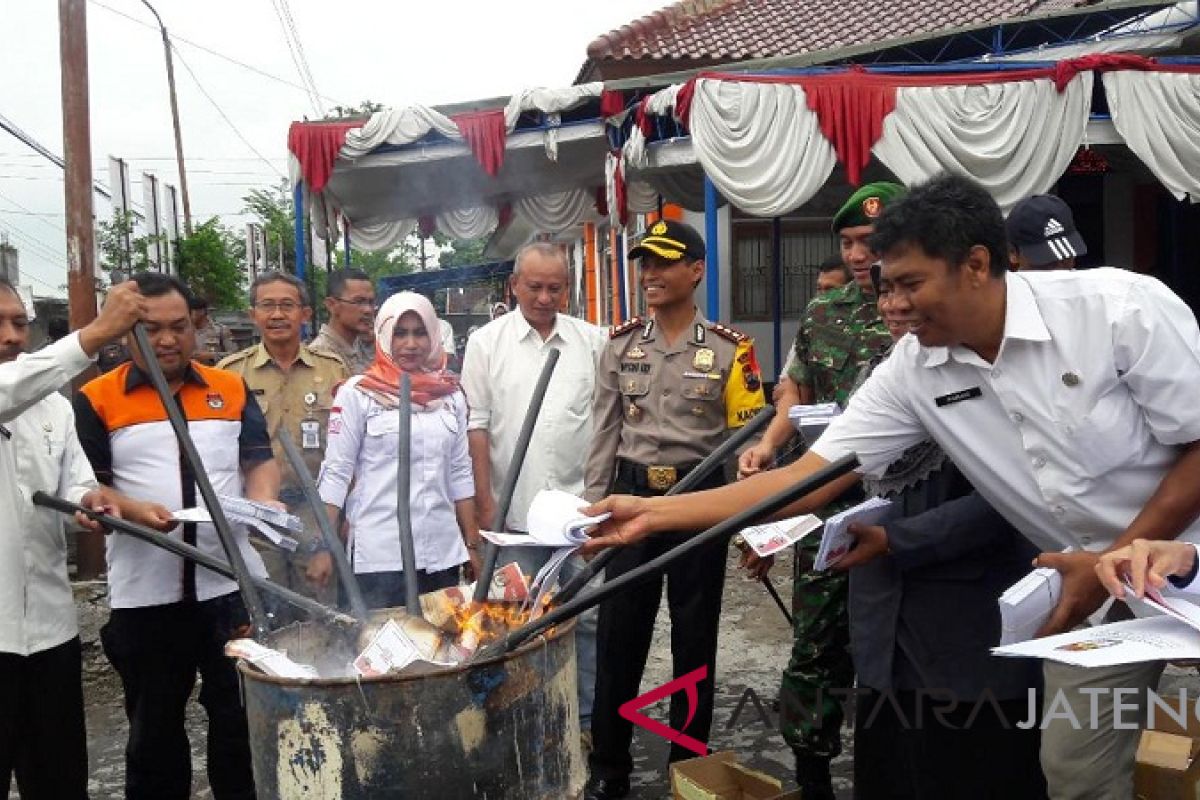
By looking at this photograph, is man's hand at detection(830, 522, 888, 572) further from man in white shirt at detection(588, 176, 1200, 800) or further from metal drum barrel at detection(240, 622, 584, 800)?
metal drum barrel at detection(240, 622, 584, 800)

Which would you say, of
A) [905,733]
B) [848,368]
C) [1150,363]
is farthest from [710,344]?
[1150,363]

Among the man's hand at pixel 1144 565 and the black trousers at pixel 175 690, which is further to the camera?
the black trousers at pixel 175 690

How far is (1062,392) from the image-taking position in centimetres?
201

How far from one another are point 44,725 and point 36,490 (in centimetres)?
68

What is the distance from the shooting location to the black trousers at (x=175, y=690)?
315 cm

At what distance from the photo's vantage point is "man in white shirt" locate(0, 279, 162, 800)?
285 cm

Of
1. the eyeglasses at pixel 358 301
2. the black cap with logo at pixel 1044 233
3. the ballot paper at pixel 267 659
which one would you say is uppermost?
the black cap with logo at pixel 1044 233

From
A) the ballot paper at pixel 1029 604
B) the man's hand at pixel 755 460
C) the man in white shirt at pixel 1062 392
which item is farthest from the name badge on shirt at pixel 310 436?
the ballot paper at pixel 1029 604

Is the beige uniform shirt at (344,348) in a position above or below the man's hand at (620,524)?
above

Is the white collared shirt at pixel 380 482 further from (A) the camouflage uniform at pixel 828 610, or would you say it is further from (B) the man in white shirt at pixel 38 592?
(A) the camouflage uniform at pixel 828 610

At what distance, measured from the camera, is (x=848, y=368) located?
337 cm

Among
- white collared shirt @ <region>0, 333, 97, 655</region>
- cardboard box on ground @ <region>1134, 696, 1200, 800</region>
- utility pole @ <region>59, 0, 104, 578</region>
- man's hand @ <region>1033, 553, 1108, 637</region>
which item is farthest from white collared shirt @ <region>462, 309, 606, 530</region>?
utility pole @ <region>59, 0, 104, 578</region>

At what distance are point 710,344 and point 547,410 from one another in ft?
2.38

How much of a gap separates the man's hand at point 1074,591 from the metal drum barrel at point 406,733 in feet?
3.40
